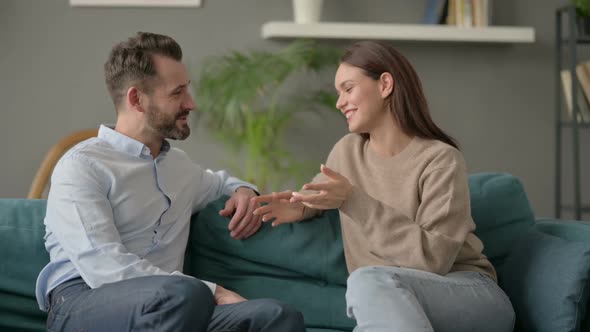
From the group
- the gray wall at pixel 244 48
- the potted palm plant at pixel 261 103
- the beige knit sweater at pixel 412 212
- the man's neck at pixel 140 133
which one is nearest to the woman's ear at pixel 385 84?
the beige knit sweater at pixel 412 212

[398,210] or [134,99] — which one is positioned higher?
[134,99]

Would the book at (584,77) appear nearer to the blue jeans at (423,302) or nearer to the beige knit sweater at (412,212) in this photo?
the beige knit sweater at (412,212)

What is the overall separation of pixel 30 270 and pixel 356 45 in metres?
1.08

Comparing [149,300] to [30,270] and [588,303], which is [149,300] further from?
[588,303]

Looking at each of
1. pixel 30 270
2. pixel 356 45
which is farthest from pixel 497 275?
pixel 30 270

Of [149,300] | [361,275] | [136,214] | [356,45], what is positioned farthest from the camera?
[356,45]

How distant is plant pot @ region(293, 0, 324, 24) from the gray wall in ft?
0.51

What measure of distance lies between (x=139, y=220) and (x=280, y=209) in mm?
391

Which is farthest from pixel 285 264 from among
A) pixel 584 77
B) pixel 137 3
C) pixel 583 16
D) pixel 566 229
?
pixel 583 16

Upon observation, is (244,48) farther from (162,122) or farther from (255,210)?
(255,210)

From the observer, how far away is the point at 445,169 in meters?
2.18

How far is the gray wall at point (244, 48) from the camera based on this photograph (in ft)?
13.4

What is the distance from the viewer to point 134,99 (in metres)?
2.30

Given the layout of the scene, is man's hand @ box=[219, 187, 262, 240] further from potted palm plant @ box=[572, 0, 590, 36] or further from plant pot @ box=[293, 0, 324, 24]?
potted palm plant @ box=[572, 0, 590, 36]
